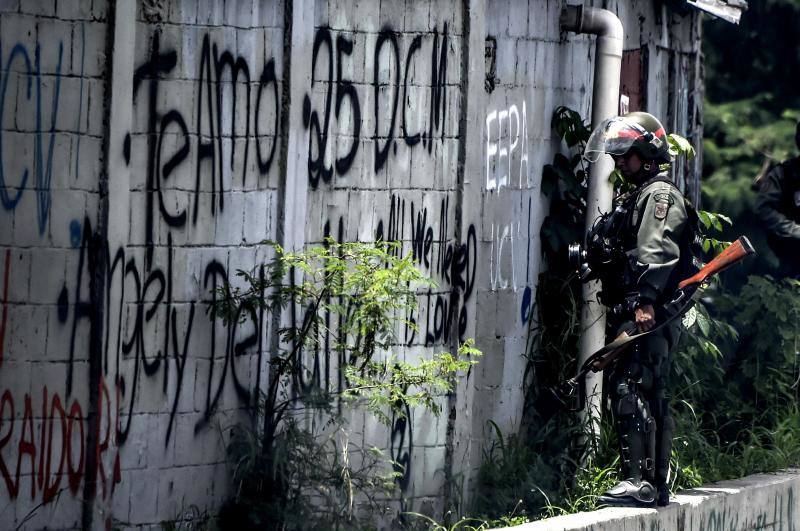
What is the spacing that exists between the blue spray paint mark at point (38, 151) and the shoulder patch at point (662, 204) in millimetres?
2871

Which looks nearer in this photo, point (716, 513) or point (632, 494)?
point (632, 494)

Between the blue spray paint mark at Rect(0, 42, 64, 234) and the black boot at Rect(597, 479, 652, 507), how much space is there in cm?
→ 316

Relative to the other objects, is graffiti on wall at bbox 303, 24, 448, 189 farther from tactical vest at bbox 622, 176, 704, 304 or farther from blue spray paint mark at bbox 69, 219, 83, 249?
blue spray paint mark at bbox 69, 219, 83, 249

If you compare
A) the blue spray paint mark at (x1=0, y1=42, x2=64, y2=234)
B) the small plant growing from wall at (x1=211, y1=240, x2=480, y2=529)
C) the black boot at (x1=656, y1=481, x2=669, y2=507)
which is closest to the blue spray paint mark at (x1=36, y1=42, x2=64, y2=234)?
the blue spray paint mark at (x1=0, y1=42, x2=64, y2=234)

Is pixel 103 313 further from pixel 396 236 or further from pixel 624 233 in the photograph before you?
pixel 624 233

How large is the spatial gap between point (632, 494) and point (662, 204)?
146cm

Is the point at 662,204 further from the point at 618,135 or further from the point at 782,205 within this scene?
the point at 782,205

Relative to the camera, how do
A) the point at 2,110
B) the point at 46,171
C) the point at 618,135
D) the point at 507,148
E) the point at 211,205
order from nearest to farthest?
1. the point at 2,110
2. the point at 46,171
3. the point at 211,205
4. the point at 618,135
5. the point at 507,148

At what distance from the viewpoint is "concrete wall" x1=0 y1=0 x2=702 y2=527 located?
604 cm

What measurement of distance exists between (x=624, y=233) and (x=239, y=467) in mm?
2220

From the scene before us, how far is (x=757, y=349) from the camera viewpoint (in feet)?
30.8

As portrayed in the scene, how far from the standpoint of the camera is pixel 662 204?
23.3 feet

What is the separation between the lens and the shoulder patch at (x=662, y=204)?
7090 mm

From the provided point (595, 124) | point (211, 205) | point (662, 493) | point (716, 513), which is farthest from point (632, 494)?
point (211, 205)
